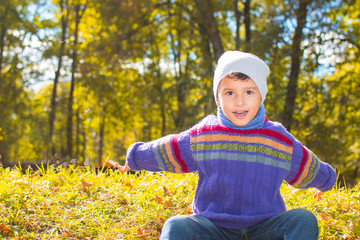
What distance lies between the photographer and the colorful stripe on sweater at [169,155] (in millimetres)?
2499

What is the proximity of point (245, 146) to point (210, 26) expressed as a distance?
6.78 metres

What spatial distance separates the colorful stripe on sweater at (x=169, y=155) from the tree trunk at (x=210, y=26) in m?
6.31

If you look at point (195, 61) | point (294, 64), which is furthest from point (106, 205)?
point (195, 61)

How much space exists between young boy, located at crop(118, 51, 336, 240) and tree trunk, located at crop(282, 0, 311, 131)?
21.6 feet

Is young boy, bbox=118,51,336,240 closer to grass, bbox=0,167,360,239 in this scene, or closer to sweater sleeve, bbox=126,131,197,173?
sweater sleeve, bbox=126,131,197,173

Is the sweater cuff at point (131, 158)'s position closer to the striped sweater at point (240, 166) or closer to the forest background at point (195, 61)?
the striped sweater at point (240, 166)

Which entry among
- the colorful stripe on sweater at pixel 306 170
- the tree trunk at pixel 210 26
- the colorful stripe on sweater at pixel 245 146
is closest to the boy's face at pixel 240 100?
the colorful stripe on sweater at pixel 245 146

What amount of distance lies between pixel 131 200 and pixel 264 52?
598cm

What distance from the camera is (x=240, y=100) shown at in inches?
89.7

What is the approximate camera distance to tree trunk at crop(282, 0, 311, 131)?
8.51 m

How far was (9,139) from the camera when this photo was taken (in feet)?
41.4

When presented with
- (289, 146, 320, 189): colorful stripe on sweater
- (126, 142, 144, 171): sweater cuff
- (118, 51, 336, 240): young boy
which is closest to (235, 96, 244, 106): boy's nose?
(118, 51, 336, 240): young boy

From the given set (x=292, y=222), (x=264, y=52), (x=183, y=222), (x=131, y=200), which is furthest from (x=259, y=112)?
(x=264, y=52)

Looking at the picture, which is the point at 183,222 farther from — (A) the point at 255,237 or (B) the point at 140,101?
(B) the point at 140,101
